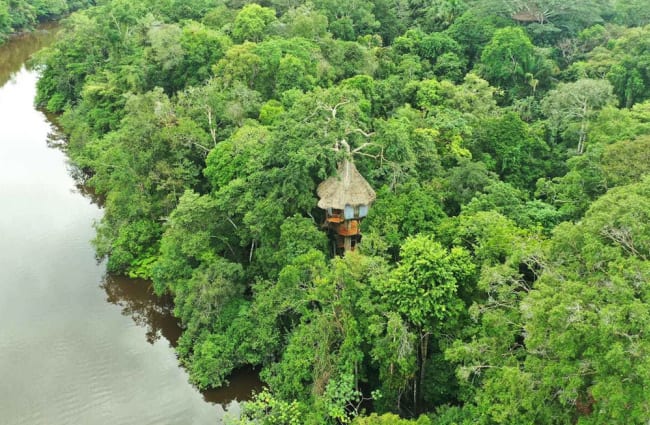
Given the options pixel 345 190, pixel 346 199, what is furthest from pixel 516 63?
pixel 346 199

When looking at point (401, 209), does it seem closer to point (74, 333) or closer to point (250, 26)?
point (74, 333)

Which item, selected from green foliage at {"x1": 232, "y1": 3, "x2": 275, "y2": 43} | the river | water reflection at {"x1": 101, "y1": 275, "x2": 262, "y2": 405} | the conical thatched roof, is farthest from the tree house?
green foliage at {"x1": 232, "y1": 3, "x2": 275, "y2": 43}

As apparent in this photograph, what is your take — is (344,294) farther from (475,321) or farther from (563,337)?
(563,337)

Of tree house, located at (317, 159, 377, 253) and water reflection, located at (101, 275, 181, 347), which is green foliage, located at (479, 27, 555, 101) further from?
water reflection, located at (101, 275, 181, 347)

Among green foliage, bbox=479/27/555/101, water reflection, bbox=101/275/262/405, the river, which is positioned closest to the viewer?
the river

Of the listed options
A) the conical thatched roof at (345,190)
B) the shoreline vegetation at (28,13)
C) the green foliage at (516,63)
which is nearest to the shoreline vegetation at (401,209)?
the green foliage at (516,63)

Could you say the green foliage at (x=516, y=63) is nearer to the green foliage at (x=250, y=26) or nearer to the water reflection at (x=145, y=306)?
the green foliage at (x=250, y=26)
